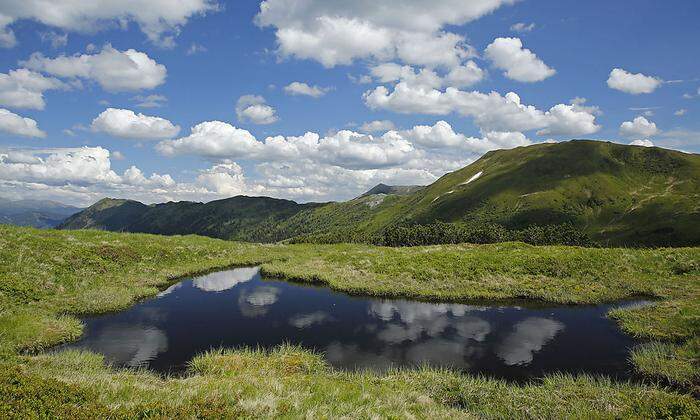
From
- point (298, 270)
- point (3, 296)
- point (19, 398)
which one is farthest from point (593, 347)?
point (3, 296)

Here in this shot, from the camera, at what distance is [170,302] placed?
34.7 meters

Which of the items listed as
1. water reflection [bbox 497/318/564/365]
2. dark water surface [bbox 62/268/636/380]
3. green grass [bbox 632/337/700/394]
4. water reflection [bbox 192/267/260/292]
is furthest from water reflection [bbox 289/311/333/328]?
green grass [bbox 632/337/700/394]

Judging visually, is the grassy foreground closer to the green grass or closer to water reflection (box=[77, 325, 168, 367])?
the green grass

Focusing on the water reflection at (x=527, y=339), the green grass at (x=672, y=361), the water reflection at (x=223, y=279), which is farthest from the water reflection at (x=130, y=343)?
the green grass at (x=672, y=361)

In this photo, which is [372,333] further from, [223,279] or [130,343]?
[223,279]

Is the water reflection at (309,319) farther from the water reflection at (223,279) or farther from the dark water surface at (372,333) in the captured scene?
the water reflection at (223,279)

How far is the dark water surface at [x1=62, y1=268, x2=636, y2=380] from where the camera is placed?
73.6 feet

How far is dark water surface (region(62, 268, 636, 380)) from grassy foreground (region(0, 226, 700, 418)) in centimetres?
177

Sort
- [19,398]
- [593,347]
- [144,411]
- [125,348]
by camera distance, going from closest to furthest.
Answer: [19,398] < [144,411] < [125,348] < [593,347]

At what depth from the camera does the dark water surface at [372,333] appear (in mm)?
22422

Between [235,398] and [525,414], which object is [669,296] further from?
[235,398]

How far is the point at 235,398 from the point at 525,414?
1189 cm

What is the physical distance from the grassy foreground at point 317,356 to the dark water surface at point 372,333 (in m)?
1.77

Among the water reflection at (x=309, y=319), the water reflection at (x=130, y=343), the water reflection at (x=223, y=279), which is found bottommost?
the water reflection at (x=309, y=319)
